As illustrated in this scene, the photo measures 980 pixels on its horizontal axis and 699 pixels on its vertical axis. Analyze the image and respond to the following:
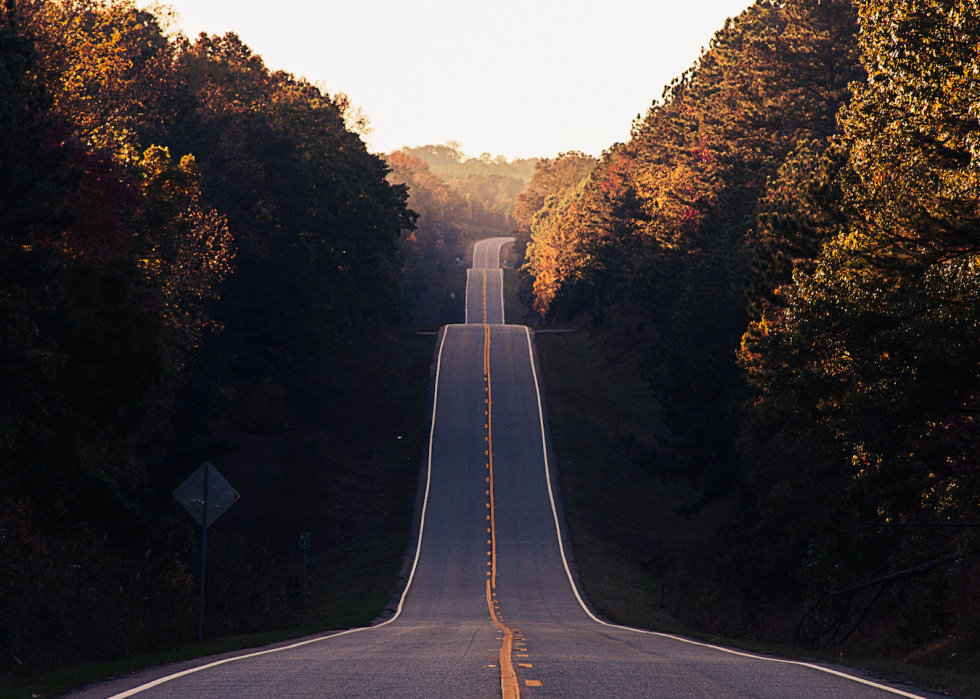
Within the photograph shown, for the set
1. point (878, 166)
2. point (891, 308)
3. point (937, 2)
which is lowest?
point (891, 308)

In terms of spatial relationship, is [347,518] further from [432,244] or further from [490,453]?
[432,244]

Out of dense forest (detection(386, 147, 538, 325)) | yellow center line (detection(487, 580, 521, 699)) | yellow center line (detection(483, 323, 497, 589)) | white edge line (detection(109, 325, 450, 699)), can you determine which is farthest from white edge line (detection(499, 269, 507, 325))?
yellow center line (detection(487, 580, 521, 699))

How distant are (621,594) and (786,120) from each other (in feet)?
86.1

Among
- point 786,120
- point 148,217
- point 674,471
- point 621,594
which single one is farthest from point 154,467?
point 786,120

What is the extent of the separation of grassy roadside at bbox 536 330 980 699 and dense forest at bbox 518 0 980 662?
144 cm

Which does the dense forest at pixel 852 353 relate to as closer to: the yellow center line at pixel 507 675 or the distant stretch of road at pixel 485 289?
the yellow center line at pixel 507 675

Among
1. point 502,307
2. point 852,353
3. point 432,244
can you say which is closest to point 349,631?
point 852,353

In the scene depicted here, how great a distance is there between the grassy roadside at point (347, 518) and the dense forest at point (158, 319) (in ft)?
1.18

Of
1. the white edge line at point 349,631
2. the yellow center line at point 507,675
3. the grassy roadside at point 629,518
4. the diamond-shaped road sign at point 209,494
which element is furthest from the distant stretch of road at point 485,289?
the yellow center line at point 507,675

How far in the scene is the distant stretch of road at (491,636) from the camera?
32.2ft

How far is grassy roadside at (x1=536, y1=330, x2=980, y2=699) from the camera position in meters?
20.6

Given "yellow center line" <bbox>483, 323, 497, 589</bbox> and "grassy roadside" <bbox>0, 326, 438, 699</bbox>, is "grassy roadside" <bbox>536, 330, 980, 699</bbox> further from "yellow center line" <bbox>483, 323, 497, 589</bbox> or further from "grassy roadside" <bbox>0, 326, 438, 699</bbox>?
"grassy roadside" <bbox>0, 326, 438, 699</bbox>

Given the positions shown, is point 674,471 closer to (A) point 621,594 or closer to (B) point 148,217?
(A) point 621,594

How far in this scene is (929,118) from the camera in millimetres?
18172
